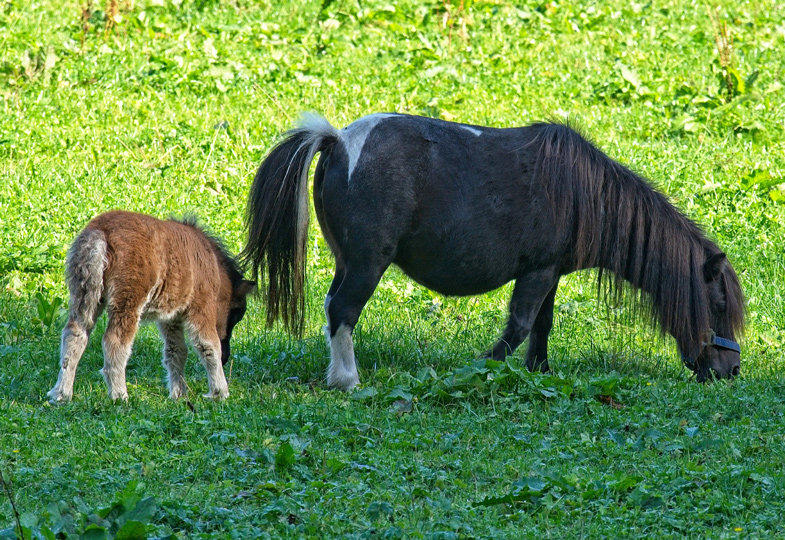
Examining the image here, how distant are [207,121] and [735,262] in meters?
5.87

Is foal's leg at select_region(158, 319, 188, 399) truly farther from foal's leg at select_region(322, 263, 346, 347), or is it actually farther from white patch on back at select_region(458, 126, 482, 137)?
white patch on back at select_region(458, 126, 482, 137)

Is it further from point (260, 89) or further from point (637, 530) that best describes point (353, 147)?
point (260, 89)

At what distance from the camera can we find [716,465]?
5043 millimetres

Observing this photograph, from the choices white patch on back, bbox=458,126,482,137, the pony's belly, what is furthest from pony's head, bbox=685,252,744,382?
white patch on back, bbox=458,126,482,137

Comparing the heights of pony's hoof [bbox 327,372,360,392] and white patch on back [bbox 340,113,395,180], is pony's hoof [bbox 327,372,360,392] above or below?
below

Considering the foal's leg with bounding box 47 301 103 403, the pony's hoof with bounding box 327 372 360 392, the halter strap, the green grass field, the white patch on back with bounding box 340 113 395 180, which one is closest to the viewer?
the green grass field

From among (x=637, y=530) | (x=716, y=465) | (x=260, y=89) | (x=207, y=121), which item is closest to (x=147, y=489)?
(x=637, y=530)

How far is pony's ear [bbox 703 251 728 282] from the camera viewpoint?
707 cm

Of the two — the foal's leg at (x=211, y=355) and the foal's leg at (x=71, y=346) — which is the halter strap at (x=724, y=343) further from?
the foal's leg at (x=71, y=346)

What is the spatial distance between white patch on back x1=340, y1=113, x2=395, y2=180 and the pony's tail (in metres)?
0.09

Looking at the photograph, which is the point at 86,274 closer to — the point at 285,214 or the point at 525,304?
the point at 285,214

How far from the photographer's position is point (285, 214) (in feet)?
22.4

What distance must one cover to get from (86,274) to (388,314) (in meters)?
3.13

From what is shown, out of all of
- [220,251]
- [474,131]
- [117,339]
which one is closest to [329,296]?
[220,251]
